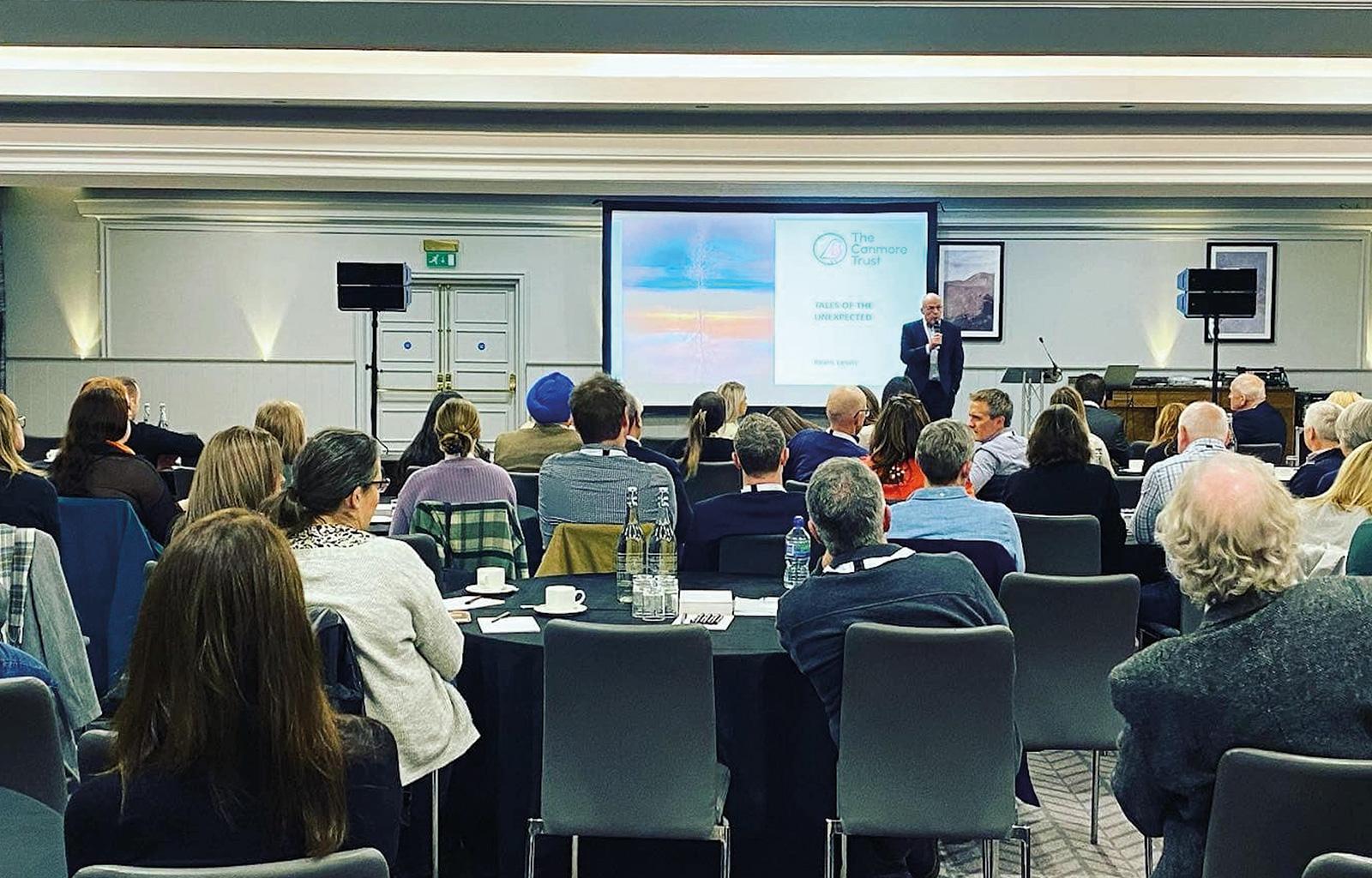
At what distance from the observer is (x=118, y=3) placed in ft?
23.1

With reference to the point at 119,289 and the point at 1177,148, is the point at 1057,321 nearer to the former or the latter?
the point at 1177,148

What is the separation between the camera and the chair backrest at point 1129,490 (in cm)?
634

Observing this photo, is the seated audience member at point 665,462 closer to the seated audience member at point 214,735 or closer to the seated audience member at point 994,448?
the seated audience member at point 994,448

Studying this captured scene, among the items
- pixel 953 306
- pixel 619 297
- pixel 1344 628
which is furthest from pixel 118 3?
pixel 953 306

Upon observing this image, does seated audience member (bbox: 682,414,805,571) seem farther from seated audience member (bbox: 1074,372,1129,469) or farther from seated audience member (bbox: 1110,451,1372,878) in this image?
seated audience member (bbox: 1074,372,1129,469)

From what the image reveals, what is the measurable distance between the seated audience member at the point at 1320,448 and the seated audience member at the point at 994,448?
109cm

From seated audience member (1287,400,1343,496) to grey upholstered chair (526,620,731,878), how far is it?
129 inches

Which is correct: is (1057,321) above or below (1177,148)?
below

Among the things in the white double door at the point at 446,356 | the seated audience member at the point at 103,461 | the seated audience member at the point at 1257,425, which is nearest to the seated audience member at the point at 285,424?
the seated audience member at the point at 103,461

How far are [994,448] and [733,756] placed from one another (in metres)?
3.04

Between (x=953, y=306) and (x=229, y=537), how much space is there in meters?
11.8

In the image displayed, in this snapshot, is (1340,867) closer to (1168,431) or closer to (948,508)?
(948,508)

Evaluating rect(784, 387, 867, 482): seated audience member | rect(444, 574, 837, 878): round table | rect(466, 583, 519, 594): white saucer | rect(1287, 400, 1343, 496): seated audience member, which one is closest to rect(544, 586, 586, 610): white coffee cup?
rect(444, 574, 837, 878): round table

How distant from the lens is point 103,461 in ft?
16.0
